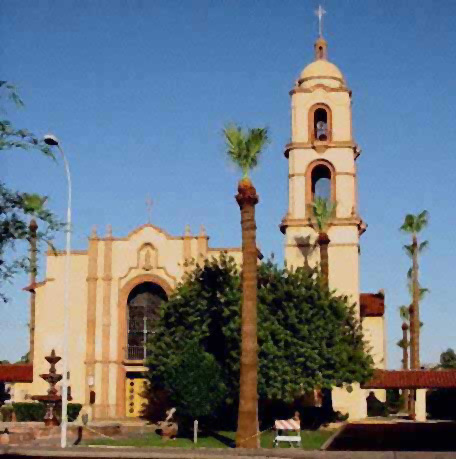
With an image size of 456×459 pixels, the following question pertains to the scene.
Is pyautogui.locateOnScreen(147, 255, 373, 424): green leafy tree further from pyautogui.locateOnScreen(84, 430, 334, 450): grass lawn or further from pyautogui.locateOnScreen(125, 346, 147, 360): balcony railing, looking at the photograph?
pyautogui.locateOnScreen(125, 346, 147, 360): balcony railing

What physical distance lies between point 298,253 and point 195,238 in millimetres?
6379

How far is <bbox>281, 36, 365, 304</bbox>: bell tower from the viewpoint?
52.5m

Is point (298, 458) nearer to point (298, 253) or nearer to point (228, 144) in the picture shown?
point (228, 144)

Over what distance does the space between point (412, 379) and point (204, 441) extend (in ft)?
71.0

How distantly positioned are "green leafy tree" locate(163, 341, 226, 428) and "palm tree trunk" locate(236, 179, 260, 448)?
9023 mm

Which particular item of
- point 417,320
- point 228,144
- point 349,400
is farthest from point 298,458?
point 417,320

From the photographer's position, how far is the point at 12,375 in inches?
2131

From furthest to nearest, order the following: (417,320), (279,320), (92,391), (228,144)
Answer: (417,320) < (92,391) < (279,320) < (228,144)

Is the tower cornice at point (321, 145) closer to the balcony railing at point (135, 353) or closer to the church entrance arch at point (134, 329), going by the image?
the church entrance arch at point (134, 329)

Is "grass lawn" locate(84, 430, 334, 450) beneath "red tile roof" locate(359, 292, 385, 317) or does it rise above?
beneath

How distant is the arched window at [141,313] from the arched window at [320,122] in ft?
45.3

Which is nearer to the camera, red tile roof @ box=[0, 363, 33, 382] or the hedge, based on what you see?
the hedge

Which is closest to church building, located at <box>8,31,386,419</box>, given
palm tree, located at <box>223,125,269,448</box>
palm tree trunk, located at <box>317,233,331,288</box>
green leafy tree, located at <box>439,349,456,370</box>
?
palm tree trunk, located at <box>317,233,331,288</box>

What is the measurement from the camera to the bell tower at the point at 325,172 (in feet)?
172
